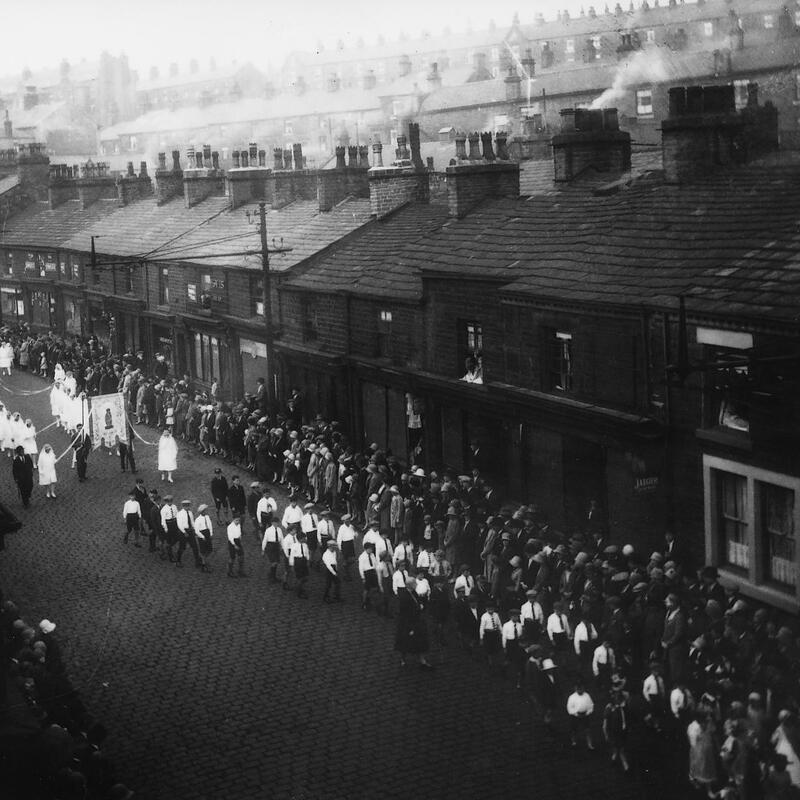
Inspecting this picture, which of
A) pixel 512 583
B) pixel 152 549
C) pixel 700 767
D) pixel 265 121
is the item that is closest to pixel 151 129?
pixel 265 121

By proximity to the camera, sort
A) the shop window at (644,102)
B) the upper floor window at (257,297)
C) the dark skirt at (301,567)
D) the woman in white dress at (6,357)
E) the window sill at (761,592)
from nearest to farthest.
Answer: the window sill at (761,592), the dark skirt at (301,567), the upper floor window at (257,297), the woman in white dress at (6,357), the shop window at (644,102)

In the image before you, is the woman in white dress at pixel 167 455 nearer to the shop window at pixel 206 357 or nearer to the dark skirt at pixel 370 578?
the shop window at pixel 206 357

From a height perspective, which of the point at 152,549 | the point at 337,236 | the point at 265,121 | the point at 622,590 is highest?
the point at 265,121

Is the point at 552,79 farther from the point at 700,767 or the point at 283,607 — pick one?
the point at 700,767

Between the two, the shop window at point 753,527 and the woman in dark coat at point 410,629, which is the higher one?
the shop window at point 753,527

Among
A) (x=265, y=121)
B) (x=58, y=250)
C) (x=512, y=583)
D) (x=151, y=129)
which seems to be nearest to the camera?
A: (x=512, y=583)

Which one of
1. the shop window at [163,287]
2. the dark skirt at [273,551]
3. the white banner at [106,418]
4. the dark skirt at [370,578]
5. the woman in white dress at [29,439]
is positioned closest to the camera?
the dark skirt at [370,578]

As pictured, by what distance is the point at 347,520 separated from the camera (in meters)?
21.4

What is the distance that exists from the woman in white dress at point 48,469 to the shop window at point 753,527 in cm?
1703

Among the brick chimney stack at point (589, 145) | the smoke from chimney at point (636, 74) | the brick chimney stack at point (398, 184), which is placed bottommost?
the brick chimney stack at point (398, 184)

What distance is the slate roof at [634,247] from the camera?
60.1 ft

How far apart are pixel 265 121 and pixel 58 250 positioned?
110ft

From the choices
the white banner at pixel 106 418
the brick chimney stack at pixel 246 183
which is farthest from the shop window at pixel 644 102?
the white banner at pixel 106 418

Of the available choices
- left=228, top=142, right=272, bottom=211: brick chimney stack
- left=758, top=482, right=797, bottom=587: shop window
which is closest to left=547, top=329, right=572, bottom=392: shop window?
left=758, top=482, right=797, bottom=587: shop window
